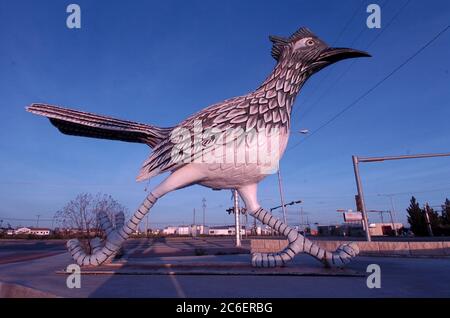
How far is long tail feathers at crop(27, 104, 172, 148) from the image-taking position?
687 centimetres

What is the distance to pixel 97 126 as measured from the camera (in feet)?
23.1

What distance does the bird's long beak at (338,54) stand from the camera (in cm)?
673

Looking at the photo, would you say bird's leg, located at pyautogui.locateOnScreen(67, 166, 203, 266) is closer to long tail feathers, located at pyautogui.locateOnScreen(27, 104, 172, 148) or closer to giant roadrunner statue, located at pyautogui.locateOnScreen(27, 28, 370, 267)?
giant roadrunner statue, located at pyautogui.locateOnScreen(27, 28, 370, 267)

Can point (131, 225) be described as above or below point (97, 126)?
below

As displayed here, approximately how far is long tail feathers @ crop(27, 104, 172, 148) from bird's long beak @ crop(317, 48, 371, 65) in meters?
4.01

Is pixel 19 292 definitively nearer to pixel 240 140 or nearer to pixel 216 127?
pixel 216 127

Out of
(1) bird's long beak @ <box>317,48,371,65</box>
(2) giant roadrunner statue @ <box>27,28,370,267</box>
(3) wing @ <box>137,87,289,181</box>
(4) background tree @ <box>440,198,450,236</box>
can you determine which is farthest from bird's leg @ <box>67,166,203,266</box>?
(4) background tree @ <box>440,198,450,236</box>

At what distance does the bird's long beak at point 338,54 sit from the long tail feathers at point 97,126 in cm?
401

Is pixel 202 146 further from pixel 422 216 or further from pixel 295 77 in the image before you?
pixel 422 216

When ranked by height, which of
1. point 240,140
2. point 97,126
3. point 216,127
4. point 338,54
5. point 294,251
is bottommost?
point 294,251

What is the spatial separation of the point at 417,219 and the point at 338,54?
40.9 meters

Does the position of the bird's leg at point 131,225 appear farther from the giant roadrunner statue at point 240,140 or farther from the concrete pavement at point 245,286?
the concrete pavement at point 245,286

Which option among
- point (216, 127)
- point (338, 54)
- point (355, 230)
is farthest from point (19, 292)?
point (355, 230)

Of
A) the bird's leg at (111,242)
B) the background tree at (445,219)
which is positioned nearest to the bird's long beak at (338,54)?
the bird's leg at (111,242)
